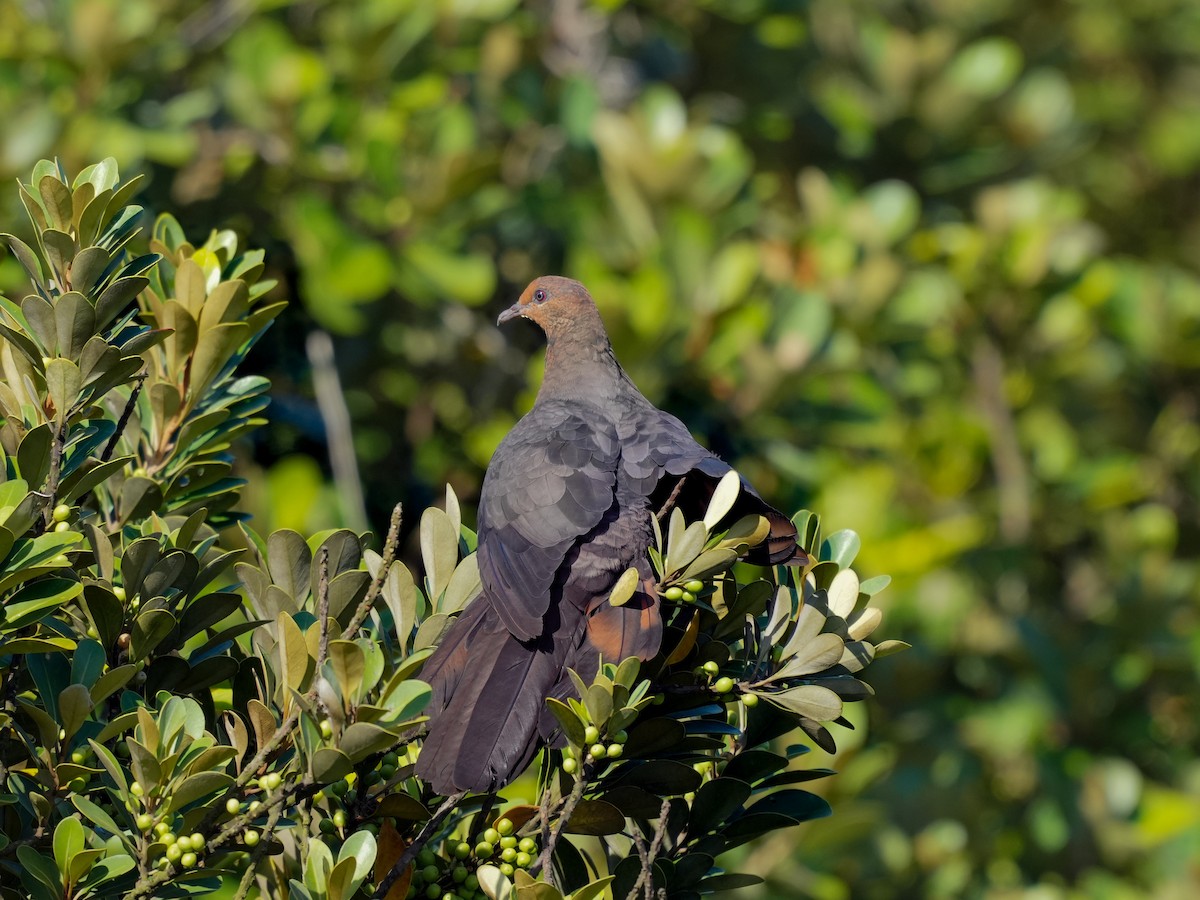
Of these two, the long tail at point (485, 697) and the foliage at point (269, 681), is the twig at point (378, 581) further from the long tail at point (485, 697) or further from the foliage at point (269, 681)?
the long tail at point (485, 697)

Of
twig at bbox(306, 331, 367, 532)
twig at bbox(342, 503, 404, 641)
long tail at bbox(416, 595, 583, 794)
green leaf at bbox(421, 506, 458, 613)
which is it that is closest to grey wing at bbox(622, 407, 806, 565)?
long tail at bbox(416, 595, 583, 794)

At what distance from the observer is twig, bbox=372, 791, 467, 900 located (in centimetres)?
190

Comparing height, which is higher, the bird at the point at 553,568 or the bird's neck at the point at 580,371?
the bird at the point at 553,568

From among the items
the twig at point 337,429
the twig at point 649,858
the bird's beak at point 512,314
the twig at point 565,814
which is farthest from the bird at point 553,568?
the twig at point 337,429

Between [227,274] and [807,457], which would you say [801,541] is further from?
[807,457]

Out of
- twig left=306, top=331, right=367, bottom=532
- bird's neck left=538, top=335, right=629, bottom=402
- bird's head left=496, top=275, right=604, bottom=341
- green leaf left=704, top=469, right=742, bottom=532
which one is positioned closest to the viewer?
green leaf left=704, top=469, right=742, bottom=532

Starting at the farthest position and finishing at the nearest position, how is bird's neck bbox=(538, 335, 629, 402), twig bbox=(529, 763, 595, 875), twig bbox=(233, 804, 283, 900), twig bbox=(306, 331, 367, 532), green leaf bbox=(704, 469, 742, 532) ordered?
twig bbox=(306, 331, 367, 532), bird's neck bbox=(538, 335, 629, 402), green leaf bbox=(704, 469, 742, 532), twig bbox=(529, 763, 595, 875), twig bbox=(233, 804, 283, 900)

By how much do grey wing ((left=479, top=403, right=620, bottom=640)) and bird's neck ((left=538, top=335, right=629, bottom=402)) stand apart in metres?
0.33

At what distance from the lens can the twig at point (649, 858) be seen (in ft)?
6.65

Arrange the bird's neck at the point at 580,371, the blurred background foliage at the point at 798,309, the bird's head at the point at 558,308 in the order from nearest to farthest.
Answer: the bird's neck at the point at 580,371 < the bird's head at the point at 558,308 < the blurred background foliage at the point at 798,309

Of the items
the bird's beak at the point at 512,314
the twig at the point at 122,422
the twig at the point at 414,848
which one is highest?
the twig at the point at 122,422

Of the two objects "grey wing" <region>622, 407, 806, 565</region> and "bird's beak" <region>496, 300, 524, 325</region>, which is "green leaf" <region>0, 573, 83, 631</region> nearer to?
"grey wing" <region>622, 407, 806, 565</region>

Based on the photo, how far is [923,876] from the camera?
517cm

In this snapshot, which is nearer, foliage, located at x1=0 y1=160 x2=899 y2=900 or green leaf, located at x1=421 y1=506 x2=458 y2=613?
foliage, located at x1=0 y1=160 x2=899 y2=900
